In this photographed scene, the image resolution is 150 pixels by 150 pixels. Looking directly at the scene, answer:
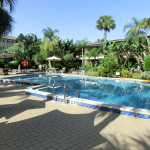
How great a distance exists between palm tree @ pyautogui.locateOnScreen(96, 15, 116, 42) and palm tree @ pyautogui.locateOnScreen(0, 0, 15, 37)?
82.1ft

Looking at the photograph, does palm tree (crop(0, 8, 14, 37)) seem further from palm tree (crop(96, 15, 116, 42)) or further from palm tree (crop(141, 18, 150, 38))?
palm tree (crop(96, 15, 116, 42))

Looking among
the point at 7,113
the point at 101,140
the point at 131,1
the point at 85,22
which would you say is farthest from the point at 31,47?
the point at 101,140

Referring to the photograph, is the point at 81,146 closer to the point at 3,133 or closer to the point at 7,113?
the point at 3,133

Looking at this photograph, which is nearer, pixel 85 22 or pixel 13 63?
pixel 13 63

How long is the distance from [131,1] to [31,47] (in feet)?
60.5

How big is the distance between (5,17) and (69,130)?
5435mm

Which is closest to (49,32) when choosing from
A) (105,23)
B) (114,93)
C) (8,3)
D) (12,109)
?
(105,23)

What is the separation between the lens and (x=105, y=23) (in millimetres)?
27703

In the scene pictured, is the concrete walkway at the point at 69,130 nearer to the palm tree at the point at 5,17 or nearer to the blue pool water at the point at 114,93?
the blue pool water at the point at 114,93

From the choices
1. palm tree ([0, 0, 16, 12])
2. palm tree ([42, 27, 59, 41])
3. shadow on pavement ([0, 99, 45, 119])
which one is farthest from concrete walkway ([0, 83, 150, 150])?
palm tree ([42, 27, 59, 41])

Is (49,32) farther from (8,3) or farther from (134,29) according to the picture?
(8,3)

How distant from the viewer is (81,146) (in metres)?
3.00

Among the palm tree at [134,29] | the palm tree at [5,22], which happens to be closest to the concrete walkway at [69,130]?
the palm tree at [5,22]

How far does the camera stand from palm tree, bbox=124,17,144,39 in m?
17.5
